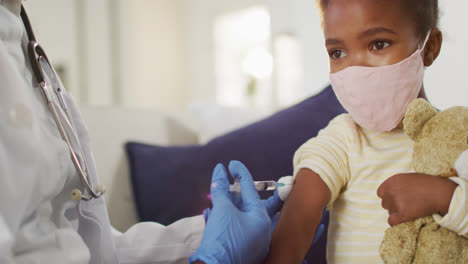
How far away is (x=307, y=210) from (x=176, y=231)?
0.21m

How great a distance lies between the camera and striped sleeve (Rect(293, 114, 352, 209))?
52cm

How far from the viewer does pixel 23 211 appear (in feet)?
1.22

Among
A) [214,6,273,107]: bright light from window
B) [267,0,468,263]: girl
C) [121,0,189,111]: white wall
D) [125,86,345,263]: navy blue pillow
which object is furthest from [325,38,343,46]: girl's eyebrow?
[121,0,189,111]: white wall

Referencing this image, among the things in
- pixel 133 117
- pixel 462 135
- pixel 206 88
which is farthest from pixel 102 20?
pixel 462 135

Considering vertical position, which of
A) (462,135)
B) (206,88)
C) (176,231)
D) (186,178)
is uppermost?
(462,135)

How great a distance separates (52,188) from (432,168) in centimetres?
38

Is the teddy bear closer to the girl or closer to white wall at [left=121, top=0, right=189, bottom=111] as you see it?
the girl

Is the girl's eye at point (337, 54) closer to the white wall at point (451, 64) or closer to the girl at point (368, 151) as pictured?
the girl at point (368, 151)

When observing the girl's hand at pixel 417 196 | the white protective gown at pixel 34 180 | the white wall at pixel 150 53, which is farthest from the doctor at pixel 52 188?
the white wall at pixel 150 53

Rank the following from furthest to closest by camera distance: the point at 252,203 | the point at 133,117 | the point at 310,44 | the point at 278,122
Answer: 1. the point at 133,117
2. the point at 278,122
3. the point at 310,44
4. the point at 252,203

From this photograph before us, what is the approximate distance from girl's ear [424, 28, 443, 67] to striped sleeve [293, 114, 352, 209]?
0.13 m

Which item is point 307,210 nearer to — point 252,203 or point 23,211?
point 252,203

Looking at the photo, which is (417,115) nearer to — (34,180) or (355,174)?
(355,174)

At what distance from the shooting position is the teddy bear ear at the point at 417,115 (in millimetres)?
415
